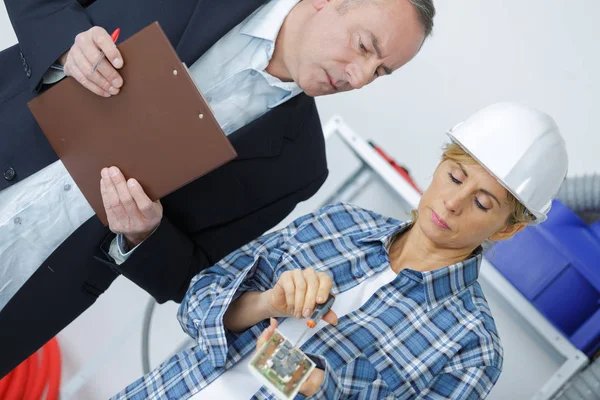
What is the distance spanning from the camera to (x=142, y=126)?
1033 mm

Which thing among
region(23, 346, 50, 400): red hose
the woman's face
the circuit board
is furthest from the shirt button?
region(23, 346, 50, 400): red hose

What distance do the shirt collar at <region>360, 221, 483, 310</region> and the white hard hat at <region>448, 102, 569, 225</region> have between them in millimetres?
182

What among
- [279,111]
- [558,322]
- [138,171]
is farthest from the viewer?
[558,322]

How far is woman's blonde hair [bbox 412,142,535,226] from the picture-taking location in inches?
46.6

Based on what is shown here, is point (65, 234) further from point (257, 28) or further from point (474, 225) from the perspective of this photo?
point (474, 225)

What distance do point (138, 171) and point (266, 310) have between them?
345 mm

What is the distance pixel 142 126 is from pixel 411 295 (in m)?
0.65

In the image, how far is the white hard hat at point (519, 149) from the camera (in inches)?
44.5

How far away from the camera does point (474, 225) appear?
1.19 metres

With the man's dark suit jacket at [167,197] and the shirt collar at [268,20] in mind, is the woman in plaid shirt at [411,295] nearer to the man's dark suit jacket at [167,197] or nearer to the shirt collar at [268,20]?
the man's dark suit jacket at [167,197]

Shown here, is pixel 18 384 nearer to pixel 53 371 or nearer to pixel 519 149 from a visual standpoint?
pixel 53 371

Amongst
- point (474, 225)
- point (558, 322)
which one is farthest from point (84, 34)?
point (558, 322)

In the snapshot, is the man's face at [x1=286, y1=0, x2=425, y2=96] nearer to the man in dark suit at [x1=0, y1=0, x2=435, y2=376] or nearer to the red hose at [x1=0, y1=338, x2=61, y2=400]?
the man in dark suit at [x1=0, y1=0, x2=435, y2=376]

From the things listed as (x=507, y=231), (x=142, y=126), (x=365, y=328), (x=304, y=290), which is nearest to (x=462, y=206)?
(x=507, y=231)
